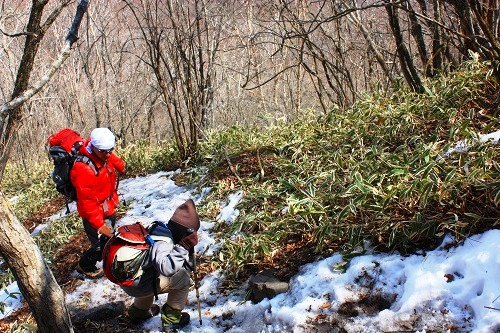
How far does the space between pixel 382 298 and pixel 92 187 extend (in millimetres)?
2828

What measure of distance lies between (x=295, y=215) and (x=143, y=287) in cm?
157

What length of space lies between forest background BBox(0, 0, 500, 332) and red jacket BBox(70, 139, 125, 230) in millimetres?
702

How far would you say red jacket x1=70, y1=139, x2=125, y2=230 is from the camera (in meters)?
4.00

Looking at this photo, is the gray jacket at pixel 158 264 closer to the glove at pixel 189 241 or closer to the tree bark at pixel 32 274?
the glove at pixel 189 241

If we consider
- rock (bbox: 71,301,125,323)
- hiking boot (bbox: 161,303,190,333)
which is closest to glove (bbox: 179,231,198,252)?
hiking boot (bbox: 161,303,190,333)

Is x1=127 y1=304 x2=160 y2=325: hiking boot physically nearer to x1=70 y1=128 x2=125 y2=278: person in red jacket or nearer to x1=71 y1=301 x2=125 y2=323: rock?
x1=71 y1=301 x2=125 y2=323: rock

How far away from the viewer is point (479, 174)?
126 inches

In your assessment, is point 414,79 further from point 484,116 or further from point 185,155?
point 185,155

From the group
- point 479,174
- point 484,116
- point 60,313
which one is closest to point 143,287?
point 60,313

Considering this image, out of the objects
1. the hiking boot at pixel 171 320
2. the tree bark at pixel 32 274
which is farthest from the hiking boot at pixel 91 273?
the tree bark at pixel 32 274

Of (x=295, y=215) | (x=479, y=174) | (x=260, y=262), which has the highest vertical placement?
(x=479, y=174)

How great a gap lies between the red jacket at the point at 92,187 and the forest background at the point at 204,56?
70 centimetres

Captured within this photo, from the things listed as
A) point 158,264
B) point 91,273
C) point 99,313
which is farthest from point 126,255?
point 91,273

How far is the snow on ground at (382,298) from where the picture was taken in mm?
2609
